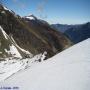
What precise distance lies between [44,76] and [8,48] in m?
64.9

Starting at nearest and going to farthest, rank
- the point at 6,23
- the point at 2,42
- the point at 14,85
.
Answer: the point at 14,85 < the point at 2,42 < the point at 6,23

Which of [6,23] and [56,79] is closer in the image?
[56,79]

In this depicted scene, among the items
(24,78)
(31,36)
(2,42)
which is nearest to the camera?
(24,78)

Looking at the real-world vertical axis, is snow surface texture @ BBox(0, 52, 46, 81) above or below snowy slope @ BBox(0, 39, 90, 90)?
below

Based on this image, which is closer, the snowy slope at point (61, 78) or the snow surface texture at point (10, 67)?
the snowy slope at point (61, 78)

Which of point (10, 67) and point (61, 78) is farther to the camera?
point (10, 67)

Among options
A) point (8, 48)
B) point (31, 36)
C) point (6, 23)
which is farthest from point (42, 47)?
point (8, 48)

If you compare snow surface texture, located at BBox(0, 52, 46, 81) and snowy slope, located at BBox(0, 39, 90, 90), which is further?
snow surface texture, located at BBox(0, 52, 46, 81)

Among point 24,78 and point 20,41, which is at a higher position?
point 20,41

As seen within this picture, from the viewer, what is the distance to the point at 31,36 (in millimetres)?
106875

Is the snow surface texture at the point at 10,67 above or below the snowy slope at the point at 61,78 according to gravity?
below

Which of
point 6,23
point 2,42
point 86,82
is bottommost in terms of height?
point 86,82

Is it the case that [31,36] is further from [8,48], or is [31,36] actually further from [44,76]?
[44,76]

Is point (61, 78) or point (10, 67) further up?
point (61, 78)
